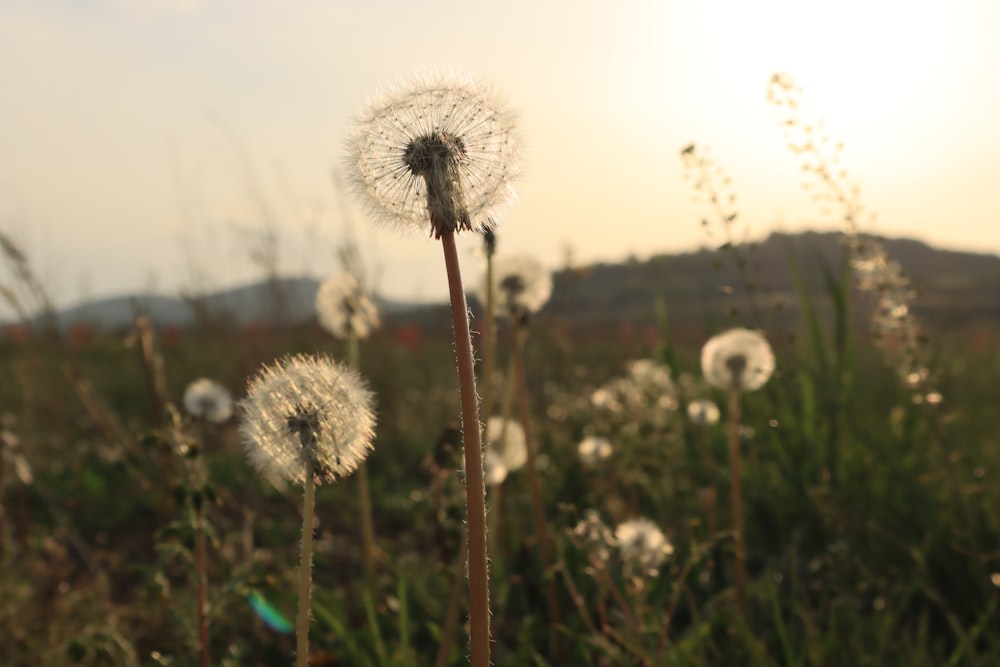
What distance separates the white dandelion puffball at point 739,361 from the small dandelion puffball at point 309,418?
1.58m

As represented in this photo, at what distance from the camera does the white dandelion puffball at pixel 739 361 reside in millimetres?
2605

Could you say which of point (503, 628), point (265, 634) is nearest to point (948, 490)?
point (503, 628)

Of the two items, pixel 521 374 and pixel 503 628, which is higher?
pixel 521 374

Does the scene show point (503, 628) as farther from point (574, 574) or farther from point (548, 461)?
point (548, 461)

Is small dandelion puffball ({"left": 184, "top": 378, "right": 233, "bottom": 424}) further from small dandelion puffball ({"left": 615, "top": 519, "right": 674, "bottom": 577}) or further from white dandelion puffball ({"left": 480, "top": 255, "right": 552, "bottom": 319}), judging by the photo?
small dandelion puffball ({"left": 615, "top": 519, "right": 674, "bottom": 577})

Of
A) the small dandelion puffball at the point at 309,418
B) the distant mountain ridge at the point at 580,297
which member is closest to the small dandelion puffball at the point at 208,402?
the distant mountain ridge at the point at 580,297

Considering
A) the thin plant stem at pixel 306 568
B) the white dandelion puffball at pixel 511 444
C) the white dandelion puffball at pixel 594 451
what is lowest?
the white dandelion puffball at pixel 594 451

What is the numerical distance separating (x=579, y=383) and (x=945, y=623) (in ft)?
15.7

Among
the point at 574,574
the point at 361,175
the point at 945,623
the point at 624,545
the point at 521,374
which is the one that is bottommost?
the point at 945,623

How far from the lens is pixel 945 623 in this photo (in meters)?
2.67

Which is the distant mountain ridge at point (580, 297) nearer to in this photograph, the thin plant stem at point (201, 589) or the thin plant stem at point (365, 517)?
the thin plant stem at point (365, 517)

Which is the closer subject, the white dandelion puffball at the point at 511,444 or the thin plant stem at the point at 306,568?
the thin plant stem at the point at 306,568

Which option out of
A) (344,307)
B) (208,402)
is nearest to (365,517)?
(344,307)

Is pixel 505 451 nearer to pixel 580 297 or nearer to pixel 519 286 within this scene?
pixel 519 286
